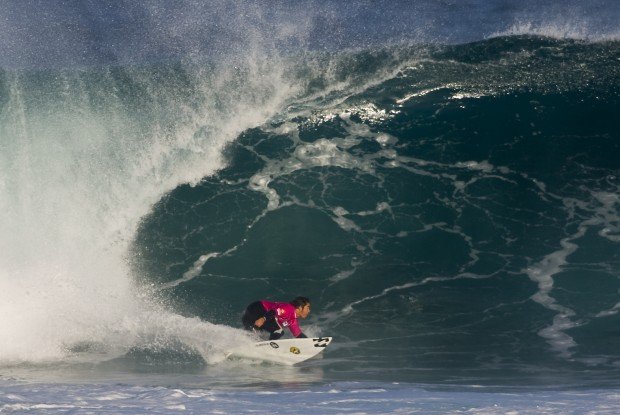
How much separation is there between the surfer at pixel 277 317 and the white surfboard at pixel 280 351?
6.0 inches

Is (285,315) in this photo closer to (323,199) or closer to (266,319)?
(266,319)

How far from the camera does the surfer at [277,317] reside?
10.3m

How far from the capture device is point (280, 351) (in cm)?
1013

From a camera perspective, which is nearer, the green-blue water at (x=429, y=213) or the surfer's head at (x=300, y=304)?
the surfer's head at (x=300, y=304)

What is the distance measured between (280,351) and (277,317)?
494mm

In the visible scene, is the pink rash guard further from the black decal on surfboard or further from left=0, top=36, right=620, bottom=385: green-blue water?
left=0, top=36, right=620, bottom=385: green-blue water

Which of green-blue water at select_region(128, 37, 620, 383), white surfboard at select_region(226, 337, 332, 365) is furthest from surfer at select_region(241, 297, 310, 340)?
green-blue water at select_region(128, 37, 620, 383)

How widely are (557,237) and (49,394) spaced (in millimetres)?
9324

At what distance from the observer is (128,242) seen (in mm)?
13688

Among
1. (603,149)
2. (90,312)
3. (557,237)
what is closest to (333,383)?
(90,312)

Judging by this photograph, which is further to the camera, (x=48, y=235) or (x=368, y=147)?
(x=368, y=147)

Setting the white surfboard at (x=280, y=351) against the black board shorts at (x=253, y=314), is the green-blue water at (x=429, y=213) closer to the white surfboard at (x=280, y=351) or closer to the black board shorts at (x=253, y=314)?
the white surfboard at (x=280, y=351)

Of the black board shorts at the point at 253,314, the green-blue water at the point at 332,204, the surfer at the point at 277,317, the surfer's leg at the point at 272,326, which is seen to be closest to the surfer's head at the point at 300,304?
the surfer at the point at 277,317

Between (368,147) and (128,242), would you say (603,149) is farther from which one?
(128,242)
